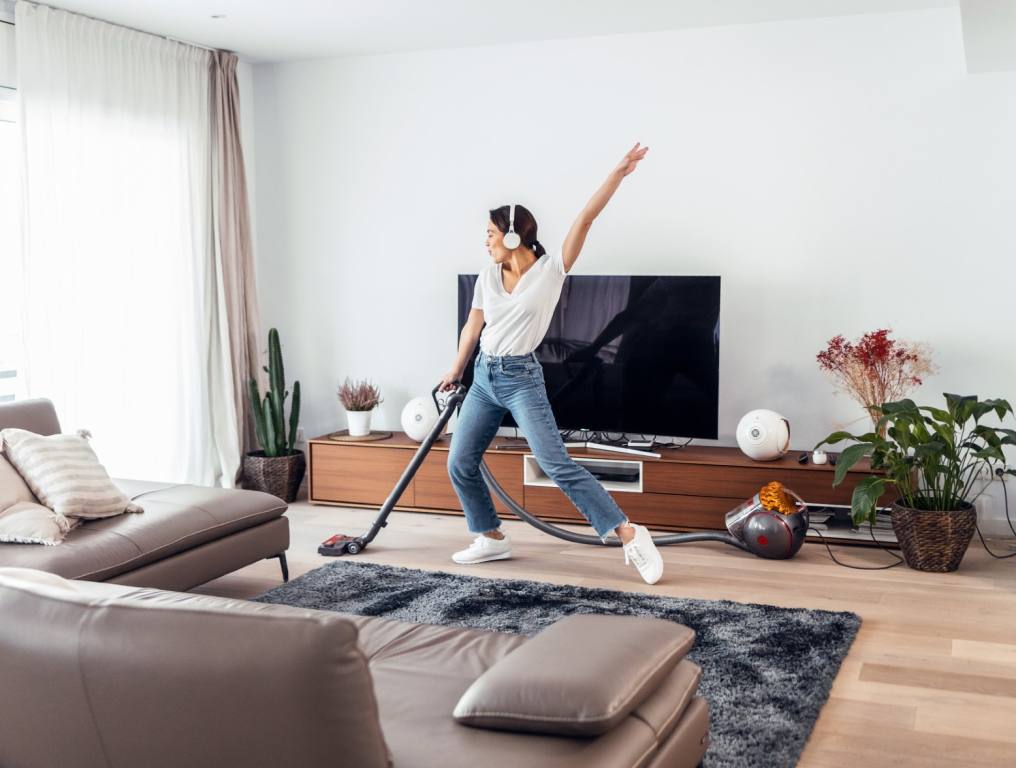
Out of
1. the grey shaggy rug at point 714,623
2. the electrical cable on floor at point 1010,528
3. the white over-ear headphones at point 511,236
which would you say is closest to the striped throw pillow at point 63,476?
the grey shaggy rug at point 714,623

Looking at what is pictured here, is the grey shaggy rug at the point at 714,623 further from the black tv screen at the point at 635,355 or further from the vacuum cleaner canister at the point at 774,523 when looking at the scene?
the black tv screen at the point at 635,355

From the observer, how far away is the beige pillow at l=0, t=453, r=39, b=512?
332 cm

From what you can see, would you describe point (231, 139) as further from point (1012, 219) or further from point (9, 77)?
point (1012, 219)

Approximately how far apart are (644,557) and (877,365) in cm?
141

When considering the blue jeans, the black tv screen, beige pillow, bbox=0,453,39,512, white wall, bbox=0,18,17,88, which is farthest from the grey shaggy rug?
white wall, bbox=0,18,17,88

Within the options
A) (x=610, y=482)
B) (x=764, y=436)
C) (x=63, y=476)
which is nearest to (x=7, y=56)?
(x=63, y=476)

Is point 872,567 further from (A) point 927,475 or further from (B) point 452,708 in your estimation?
(B) point 452,708

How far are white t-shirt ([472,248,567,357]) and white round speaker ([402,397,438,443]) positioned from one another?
1.27m

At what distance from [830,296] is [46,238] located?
11.6 feet

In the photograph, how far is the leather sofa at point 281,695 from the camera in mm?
1349

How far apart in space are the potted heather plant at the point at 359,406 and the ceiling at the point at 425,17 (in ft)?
5.85

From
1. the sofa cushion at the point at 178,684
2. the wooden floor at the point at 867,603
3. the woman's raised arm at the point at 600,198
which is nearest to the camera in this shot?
the sofa cushion at the point at 178,684

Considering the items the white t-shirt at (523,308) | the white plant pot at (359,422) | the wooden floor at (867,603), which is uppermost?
the white t-shirt at (523,308)

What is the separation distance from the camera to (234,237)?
5555 mm
